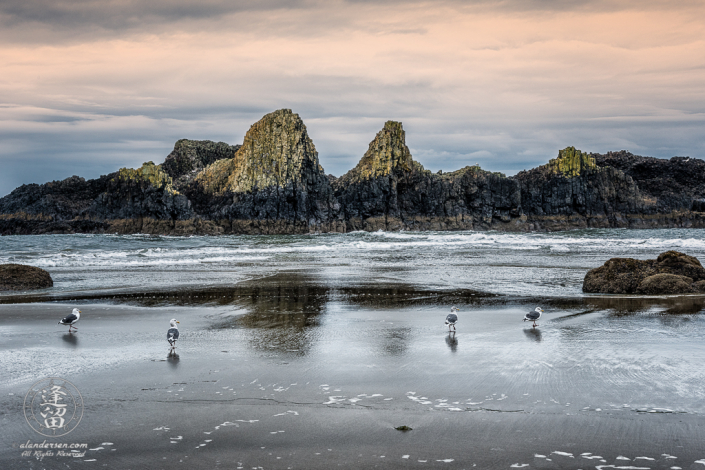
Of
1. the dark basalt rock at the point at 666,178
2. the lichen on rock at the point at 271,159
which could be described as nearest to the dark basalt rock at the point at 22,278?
the lichen on rock at the point at 271,159

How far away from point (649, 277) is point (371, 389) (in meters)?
9.84

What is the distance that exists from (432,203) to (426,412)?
102802 millimetres

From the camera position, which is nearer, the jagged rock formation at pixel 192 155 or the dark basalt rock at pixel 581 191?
the dark basalt rock at pixel 581 191

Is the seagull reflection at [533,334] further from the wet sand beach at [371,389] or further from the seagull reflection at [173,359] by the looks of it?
the seagull reflection at [173,359]

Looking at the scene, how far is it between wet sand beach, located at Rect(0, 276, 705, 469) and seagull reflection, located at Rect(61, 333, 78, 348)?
8 centimetres

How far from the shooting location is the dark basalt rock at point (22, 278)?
1369 cm

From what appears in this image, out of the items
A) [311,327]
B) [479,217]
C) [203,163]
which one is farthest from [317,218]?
[311,327]

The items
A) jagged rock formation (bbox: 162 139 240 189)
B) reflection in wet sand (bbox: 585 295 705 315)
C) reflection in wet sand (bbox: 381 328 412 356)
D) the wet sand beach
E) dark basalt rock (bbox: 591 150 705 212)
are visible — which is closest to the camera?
the wet sand beach

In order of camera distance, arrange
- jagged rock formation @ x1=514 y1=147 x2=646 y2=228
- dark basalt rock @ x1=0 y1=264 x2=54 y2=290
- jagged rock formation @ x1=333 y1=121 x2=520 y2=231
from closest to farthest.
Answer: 1. dark basalt rock @ x1=0 y1=264 x2=54 y2=290
2. jagged rock formation @ x1=333 y1=121 x2=520 y2=231
3. jagged rock formation @ x1=514 y1=147 x2=646 y2=228

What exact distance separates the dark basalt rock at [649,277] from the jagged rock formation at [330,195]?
7214 cm

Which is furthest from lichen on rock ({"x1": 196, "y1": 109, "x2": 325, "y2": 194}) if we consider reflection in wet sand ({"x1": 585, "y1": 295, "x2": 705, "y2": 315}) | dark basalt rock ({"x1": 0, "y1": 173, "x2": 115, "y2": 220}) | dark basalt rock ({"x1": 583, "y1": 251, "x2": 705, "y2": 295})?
reflection in wet sand ({"x1": 585, "y1": 295, "x2": 705, "y2": 315})

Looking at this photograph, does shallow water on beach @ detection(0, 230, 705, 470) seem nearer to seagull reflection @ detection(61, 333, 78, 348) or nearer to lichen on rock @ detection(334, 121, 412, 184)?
seagull reflection @ detection(61, 333, 78, 348)

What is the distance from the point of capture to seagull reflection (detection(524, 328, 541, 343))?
23.6 feet

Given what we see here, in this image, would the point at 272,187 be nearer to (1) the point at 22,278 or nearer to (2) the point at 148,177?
(2) the point at 148,177
